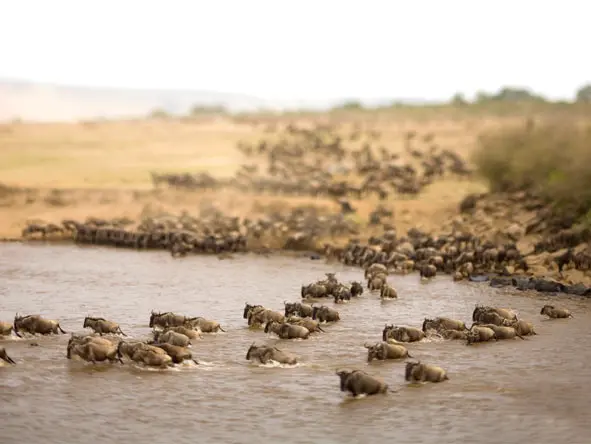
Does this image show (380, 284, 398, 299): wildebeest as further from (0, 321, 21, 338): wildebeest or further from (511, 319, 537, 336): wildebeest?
(0, 321, 21, 338): wildebeest

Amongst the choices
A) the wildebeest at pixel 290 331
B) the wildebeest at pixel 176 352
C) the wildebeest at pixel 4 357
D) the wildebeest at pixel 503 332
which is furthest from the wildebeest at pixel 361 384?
the wildebeest at pixel 4 357

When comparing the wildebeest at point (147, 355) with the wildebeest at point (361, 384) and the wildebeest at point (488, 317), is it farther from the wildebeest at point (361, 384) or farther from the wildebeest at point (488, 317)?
the wildebeest at point (488, 317)

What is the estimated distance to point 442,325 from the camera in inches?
682

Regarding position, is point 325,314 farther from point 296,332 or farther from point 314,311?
point 296,332

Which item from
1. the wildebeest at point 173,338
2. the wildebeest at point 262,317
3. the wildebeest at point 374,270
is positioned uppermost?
the wildebeest at point 374,270

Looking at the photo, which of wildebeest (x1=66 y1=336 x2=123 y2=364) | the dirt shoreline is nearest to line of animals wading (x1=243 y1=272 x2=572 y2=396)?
wildebeest (x1=66 y1=336 x2=123 y2=364)

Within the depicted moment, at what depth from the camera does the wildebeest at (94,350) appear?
15219 mm

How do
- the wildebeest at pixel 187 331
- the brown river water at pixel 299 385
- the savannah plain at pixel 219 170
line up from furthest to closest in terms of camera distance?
1. the savannah plain at pixel 219 170
2. the wildebeest at pixel 187 331
3. the brown river water at pixel 299 385

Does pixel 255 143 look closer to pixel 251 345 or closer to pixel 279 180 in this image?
pixel 279 180

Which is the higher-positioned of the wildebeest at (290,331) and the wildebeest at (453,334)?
the wildebeest at (453,334)

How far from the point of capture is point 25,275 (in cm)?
2411

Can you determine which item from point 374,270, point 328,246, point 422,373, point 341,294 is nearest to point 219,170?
point 328,246

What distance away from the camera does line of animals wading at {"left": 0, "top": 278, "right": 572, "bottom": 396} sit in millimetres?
14445

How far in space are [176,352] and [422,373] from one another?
138 inches
